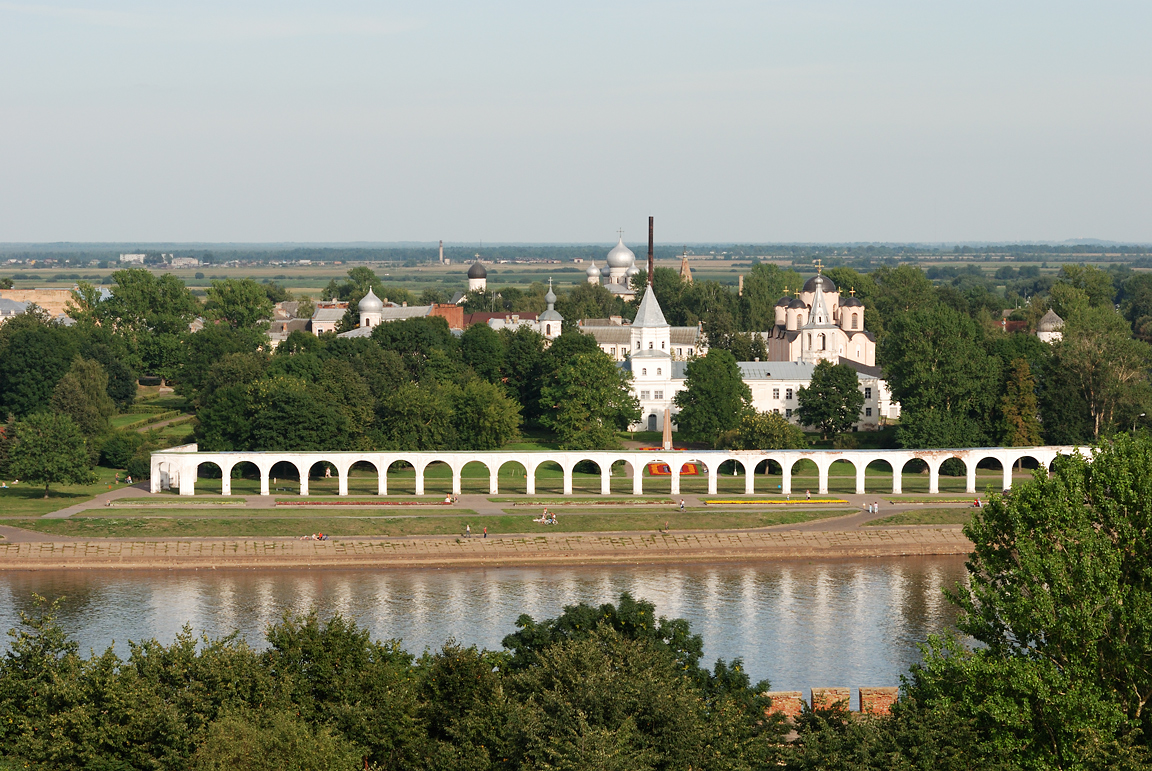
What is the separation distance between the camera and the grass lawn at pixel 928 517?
6361 centimetres

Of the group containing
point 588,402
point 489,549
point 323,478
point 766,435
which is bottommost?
point 489,549

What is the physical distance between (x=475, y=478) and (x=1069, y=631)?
164ft

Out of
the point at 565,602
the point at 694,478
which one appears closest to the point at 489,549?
the point at 565,602

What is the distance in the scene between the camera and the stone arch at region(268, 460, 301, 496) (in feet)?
229

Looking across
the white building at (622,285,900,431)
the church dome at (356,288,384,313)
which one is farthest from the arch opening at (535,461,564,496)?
the church dome at (356,288,384,313)

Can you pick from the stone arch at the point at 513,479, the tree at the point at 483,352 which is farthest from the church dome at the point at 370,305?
the stone arch at the point at 513,479

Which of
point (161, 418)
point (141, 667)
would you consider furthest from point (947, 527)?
point (161, 418)

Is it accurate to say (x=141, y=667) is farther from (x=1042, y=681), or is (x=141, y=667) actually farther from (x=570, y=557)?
(x=570, y=557)

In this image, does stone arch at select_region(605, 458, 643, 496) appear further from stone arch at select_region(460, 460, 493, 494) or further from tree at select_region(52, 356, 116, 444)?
tree at select_region(52, 356, 116, 444)

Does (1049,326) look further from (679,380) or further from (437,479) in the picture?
(437,479)

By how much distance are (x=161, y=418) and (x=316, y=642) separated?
61868 millimetres

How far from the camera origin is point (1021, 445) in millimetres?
77938

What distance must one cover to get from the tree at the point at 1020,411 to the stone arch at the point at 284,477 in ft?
123

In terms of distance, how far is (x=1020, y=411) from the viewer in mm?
78875
